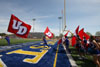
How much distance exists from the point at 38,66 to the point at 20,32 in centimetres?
545

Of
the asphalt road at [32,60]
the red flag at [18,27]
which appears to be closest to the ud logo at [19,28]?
the red flag at [18,27]

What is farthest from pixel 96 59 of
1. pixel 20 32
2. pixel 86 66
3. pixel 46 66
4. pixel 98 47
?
pixel 20 32

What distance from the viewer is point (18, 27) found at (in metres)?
9.17

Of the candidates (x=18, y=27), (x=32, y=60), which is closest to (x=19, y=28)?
(x=18, y=27)

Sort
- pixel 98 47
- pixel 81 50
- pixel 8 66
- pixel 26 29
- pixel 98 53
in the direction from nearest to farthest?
1. pixel 98 47
2. pixel 98 53
3. pixel 8 66
4. pixel 81 50
5. pixel 26 29

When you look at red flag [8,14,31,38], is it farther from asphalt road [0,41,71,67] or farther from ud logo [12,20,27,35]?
asphalt road [0,41,71,67]

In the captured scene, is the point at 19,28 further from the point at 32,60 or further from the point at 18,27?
the point at 32,60

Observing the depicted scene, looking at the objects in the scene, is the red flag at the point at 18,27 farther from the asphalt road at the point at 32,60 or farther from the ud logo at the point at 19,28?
the asphalt road at the point at 32,60

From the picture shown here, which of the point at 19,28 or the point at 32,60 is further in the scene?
the point at 19,28

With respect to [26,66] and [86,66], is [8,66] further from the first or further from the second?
[86,66]

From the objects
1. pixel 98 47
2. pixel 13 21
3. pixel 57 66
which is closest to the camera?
pixel 98 47

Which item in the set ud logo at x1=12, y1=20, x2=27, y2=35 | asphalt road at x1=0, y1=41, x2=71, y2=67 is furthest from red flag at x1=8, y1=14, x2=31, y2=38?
asphalt road at x1=0, y1=41, x2=71, y2=67

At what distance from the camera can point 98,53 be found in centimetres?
399

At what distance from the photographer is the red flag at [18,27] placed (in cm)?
865
